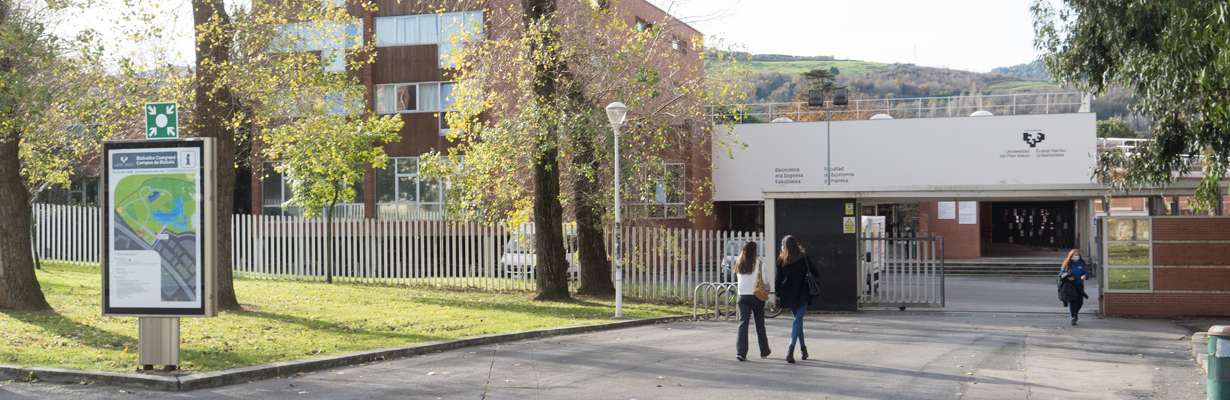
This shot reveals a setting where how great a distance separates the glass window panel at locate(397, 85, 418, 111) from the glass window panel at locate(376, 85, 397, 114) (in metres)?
0.20

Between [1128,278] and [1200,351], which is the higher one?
[1128,278]

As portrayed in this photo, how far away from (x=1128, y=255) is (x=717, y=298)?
7.67 metres

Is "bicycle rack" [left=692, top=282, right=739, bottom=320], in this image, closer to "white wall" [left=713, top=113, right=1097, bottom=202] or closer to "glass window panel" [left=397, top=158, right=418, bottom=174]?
"white wall" [left=713, top=113, right=1097, bottom=202]

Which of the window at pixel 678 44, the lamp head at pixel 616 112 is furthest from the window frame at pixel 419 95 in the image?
the lamp head at pixel 616 112

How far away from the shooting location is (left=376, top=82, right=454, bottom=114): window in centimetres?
3161

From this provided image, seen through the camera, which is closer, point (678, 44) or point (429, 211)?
point (678, 44)

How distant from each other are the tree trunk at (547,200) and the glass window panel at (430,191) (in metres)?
14.7

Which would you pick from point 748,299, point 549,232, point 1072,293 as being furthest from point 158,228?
point 1072,293

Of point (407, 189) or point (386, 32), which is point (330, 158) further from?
point (386, 32)

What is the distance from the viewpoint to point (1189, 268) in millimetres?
16344

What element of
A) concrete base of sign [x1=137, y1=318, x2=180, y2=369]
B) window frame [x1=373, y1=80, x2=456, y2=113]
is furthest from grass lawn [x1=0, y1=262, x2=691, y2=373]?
window frame [x1=373, y1=80, x2=456, y2=113]

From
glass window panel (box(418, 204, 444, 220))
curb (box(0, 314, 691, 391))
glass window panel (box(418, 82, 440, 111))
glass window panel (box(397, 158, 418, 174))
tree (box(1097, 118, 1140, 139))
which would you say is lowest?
curb (box(0, 314, 691, 391))

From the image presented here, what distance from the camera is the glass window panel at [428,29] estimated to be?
103 ft

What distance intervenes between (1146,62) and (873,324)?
18.5 feet
